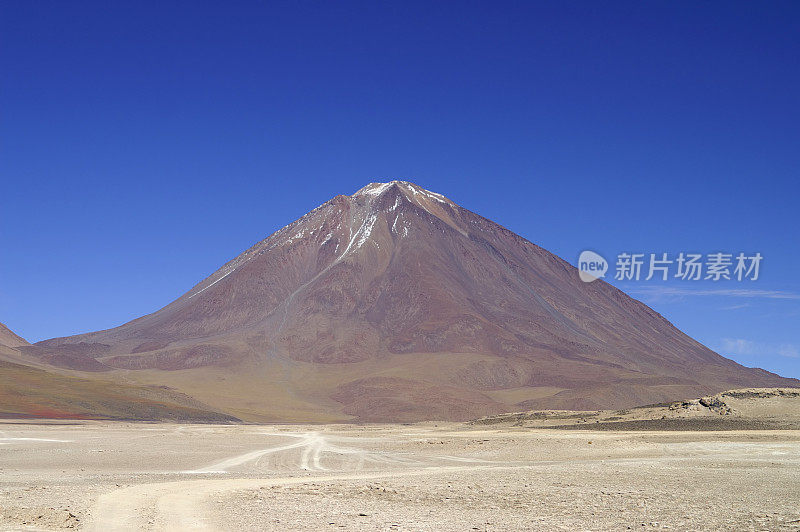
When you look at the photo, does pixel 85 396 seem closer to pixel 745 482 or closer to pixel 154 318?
pixel 745 482

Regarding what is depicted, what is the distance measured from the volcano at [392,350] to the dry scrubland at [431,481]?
212ft

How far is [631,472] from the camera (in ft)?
75.7

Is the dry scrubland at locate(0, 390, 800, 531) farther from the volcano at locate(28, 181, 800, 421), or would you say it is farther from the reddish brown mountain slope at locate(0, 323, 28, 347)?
the reddish brown mountain slope at locate(0, 323, 28, 347)

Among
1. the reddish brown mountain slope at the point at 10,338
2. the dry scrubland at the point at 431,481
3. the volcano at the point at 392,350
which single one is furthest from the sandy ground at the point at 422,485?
the reddish brown mountain slope at the point at 10,338

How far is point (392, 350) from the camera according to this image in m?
157

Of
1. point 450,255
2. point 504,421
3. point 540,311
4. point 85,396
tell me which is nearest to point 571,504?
point 504,421

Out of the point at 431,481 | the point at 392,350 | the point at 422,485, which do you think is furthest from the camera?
the point at 392,350

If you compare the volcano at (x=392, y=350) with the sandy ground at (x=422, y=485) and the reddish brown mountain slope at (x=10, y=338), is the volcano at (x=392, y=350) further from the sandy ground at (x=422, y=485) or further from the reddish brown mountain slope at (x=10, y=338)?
the sandy ground at (x=422, y=485)

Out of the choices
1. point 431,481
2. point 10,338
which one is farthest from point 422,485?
point 10,338

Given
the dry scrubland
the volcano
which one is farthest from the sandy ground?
the volcano

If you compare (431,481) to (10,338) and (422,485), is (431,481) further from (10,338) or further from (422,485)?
(10,338)

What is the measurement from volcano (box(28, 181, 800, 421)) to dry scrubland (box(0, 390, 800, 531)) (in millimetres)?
64726

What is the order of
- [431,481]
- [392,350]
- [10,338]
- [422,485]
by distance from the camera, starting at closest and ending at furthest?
[422,485]
[431,481]
[392,350]
[10,338]

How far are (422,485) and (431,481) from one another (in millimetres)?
1143
